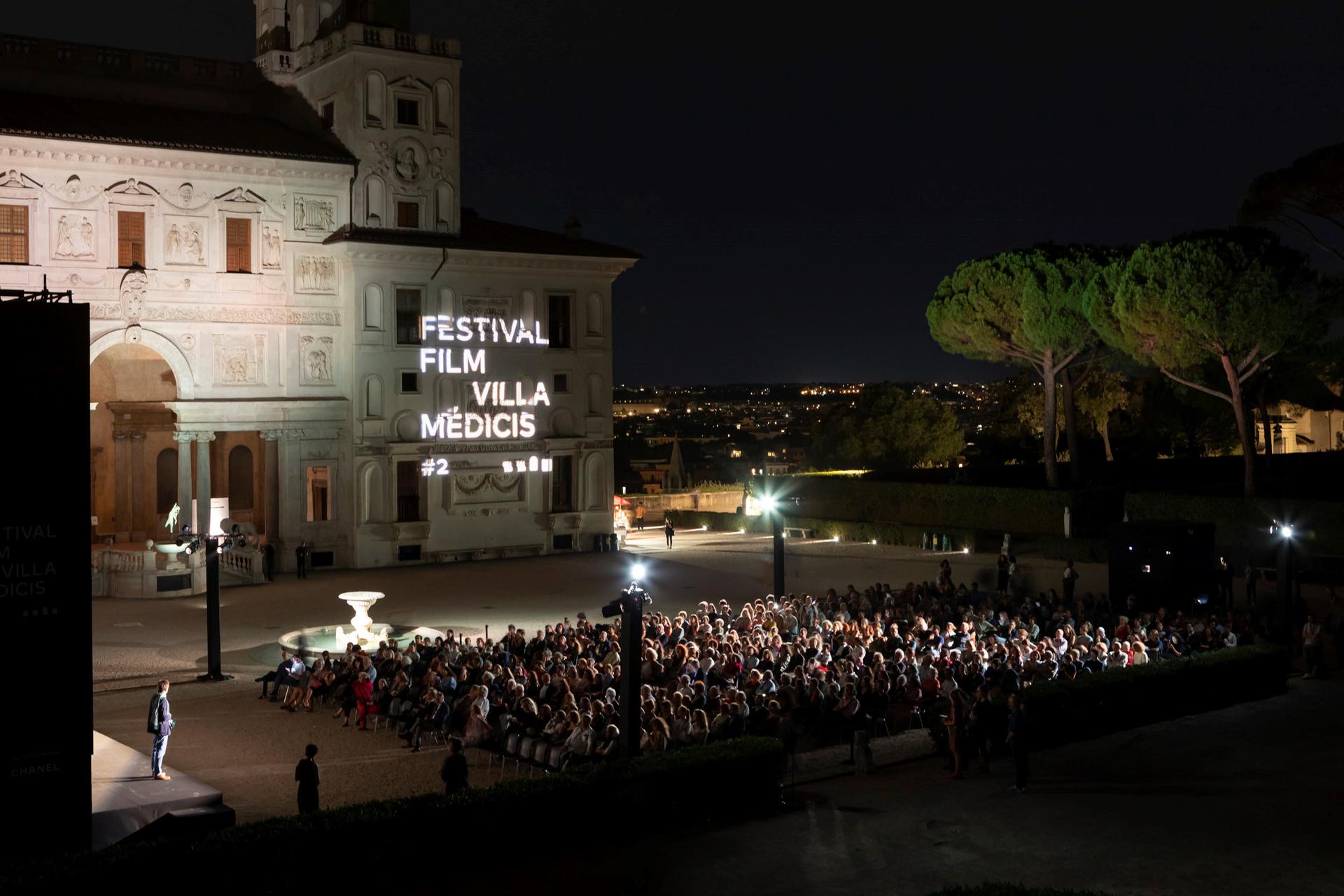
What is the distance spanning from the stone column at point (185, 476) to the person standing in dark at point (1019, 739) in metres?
29.3

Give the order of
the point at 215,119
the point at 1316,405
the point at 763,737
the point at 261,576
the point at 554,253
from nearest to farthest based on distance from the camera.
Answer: the point at 763,737 → the point at 261,576 → the point at 215,119 → the point at 554,253 → the point at 1316,405

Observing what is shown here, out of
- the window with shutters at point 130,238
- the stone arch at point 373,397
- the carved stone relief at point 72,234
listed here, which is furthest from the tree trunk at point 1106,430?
the carved stone relief at point 72,234

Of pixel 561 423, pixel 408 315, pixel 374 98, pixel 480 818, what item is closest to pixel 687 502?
pixel 561 423

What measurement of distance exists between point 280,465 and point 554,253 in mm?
11573

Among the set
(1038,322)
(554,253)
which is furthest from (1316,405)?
(554,253)

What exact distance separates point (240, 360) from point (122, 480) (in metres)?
8.71

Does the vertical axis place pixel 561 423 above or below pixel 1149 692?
above

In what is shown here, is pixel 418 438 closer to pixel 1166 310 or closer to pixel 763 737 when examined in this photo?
pixel 1166 310

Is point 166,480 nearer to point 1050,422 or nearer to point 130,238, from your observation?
point 130,238

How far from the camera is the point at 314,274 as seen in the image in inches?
1693

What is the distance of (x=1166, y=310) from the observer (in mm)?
45219

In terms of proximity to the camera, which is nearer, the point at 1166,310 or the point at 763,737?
the point at 763,737

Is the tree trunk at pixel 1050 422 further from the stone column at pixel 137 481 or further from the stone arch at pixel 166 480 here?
the stone column at pixel 137 481

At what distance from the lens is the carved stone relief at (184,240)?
40062mm
